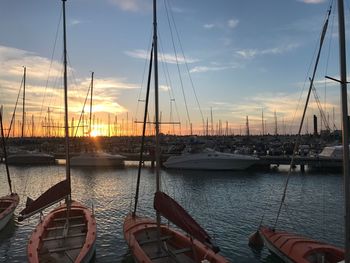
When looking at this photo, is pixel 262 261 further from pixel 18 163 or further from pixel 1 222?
pixel 18 163

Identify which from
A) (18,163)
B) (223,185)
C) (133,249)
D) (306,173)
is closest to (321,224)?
(133,249)

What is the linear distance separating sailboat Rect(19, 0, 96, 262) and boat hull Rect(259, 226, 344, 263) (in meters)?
7.63

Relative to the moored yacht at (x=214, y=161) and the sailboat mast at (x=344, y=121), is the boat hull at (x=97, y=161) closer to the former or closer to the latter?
the moored yacht at (x=214, y=161)

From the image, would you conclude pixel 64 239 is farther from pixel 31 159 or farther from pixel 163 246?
pixel 31 159

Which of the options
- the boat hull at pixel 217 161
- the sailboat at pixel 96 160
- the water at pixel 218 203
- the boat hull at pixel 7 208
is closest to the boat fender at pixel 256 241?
the water at pixel 218 203

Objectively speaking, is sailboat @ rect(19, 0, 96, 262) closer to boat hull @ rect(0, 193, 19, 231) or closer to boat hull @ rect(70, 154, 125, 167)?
boat hull @ rect(0, 193, 19, 231)

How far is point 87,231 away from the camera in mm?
15961

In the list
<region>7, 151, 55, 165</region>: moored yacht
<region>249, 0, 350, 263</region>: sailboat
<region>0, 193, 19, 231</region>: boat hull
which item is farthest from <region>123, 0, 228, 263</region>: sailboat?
<region>7, 151, 55, 165</region>: moored yacht

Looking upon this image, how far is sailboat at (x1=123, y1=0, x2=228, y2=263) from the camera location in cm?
1201

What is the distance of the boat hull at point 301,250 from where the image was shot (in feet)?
43.9

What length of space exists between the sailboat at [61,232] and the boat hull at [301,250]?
7627 millimetres

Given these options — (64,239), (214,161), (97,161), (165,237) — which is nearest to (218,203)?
(165,237)

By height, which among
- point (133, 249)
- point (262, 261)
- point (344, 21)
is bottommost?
point (262, 261)

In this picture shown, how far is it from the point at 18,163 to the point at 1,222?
54.7 meters
